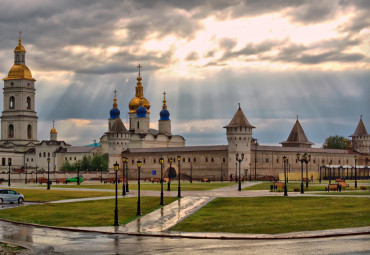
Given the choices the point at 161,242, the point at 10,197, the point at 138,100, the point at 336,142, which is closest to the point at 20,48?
the point at 138,100

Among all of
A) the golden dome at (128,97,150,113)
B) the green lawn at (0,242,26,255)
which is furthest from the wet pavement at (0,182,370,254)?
the golden dome at (128,97,150,113)

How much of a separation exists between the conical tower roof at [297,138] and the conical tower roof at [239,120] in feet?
84.1

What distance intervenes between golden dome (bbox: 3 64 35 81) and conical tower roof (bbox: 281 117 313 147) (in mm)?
63714

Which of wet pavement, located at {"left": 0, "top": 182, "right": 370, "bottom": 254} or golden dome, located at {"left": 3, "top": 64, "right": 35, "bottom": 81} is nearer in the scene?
wet pavement, located at {"left": 0, "top": 182, "right": 370, "bottom": 254}

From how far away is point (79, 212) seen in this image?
110ft

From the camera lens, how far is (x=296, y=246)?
2062 cm

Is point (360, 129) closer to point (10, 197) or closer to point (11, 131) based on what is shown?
point (11, 131)

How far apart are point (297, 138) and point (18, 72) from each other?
2667 inches

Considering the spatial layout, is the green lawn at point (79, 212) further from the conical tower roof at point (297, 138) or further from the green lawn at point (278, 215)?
the conical tower roof at point (297, 138)

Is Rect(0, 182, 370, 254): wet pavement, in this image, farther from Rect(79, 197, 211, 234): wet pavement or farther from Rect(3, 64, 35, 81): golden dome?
Rect(3, 64, 35, 81): golden dome

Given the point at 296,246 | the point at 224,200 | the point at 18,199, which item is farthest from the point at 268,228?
the point at 18,199

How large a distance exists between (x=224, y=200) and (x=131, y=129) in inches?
3488

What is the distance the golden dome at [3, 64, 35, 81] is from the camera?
144 metres

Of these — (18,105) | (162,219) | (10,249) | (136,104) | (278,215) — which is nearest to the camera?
(10,249)
